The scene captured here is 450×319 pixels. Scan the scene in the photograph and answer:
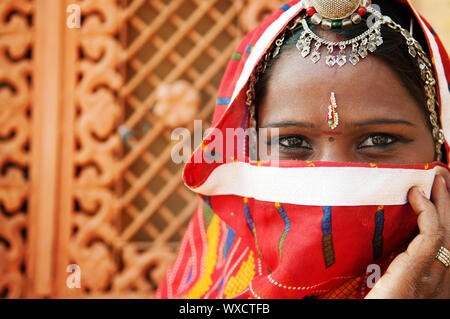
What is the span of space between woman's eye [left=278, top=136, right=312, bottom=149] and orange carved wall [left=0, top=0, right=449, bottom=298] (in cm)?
155

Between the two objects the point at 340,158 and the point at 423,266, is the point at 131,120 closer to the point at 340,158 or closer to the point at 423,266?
the point at 340,158

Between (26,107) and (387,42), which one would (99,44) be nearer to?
(26,107)

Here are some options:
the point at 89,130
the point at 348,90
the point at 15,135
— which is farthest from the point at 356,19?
the point at 15,135

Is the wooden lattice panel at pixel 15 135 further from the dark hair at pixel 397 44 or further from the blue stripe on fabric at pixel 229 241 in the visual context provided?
the dark hair at pixel 397 44

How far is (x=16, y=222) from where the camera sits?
2.46 m

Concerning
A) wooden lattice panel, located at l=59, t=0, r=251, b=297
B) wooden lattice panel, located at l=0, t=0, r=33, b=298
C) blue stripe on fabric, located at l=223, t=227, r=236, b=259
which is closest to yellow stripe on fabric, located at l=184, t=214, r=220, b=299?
blue stripe on fabric, located at l=223, t=227, r=236, b=259

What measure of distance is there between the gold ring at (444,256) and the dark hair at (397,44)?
0.25 metres

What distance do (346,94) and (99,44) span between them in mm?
1938

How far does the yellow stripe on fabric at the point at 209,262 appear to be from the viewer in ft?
3.84

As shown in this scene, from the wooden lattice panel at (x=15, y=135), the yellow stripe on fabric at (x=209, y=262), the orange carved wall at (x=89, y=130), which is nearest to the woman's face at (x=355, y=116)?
the yellow stripe on fabric at (x=209, y=262)

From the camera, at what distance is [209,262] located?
1222 millimetres

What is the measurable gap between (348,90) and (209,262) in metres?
0.65
